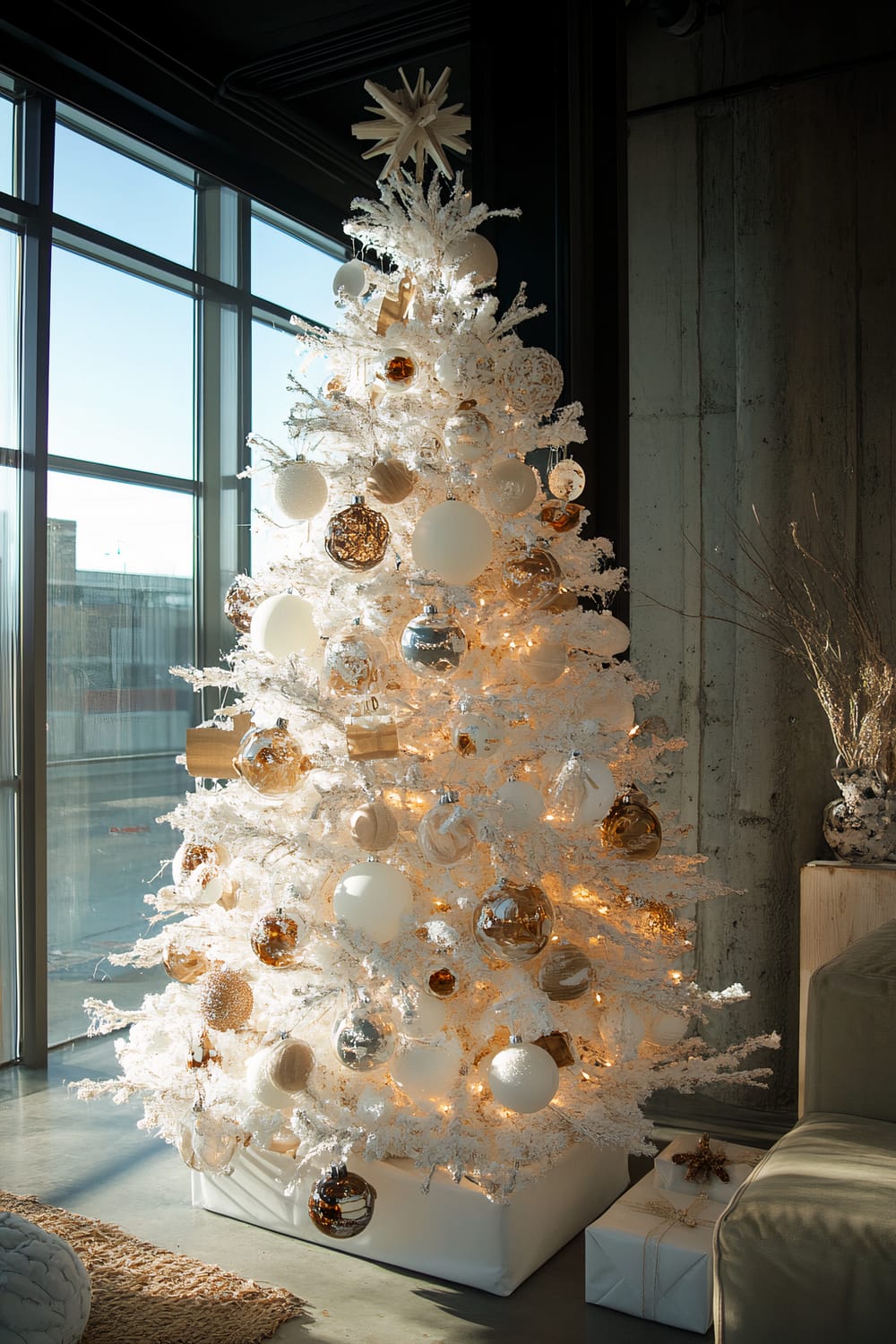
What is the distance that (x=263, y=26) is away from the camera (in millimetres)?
4156

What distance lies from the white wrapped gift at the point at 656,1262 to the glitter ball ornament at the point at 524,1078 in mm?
318

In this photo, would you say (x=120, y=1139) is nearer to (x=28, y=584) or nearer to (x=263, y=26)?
(x=28, y=584)

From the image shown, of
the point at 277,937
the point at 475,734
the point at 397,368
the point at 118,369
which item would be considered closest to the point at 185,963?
the point at 277,937

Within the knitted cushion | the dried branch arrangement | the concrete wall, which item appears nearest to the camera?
the knitted cushion

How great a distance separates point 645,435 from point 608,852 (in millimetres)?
1714

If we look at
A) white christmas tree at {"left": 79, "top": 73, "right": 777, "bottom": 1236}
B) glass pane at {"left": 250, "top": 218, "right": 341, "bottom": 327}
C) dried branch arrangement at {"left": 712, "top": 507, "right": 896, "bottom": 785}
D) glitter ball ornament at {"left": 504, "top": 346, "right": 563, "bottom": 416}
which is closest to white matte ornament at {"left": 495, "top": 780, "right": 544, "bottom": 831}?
white christmas tree at {"left": 79, "top": 73, "right": 777, "bottom": 1236}

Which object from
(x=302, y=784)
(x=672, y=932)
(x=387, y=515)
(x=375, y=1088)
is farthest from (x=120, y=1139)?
(x=387, y=515)

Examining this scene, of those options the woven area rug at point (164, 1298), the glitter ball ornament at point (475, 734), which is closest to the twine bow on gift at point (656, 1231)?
the woven area rug at point (164, 1298)

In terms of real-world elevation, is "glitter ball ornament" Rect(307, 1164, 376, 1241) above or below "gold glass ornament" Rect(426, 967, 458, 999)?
below

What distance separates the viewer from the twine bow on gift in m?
2.22

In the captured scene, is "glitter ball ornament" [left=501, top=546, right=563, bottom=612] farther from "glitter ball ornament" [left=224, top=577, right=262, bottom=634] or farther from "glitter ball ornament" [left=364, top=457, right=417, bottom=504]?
"glitter ball ornament" [left=224, top=577, right=262, bottom=634]

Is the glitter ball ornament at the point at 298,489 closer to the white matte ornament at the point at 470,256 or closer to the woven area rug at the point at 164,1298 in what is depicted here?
the white matte ornament at the point at 470,256

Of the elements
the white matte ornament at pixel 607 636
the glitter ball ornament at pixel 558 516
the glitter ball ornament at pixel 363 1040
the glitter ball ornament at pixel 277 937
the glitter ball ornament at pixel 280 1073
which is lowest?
the glitter ball ornament at pixel 280 1073

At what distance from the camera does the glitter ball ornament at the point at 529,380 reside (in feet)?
8.70
